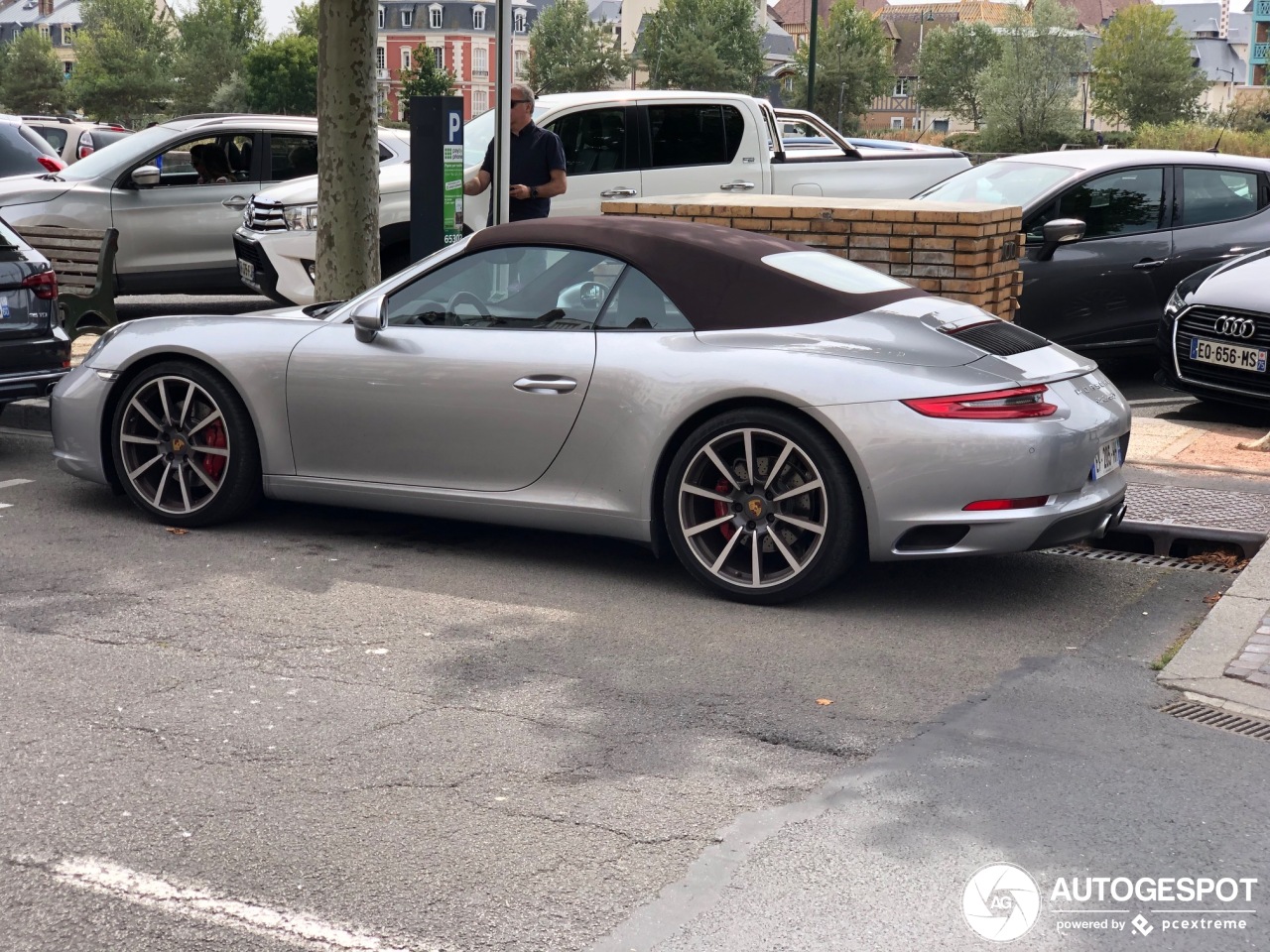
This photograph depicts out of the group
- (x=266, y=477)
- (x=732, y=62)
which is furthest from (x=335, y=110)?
(x=732, y=62)

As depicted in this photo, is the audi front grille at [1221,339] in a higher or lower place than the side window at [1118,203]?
lower

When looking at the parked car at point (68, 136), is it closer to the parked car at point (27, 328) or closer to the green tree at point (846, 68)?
the parked car at point (27, 328)

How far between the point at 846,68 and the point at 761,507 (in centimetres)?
9647

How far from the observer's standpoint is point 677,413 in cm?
583

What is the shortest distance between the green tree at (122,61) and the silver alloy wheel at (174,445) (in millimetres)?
92359

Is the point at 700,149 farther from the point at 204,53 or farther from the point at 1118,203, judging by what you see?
the point at 204,53

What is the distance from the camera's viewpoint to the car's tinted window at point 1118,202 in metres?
11.1

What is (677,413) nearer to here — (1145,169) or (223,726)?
(223,726)

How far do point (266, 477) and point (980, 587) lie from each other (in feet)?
9.66

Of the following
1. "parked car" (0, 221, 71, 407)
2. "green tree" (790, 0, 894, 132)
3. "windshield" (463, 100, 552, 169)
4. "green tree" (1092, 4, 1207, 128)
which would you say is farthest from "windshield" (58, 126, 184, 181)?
"green tree" (1092, 4, 1207, 128)

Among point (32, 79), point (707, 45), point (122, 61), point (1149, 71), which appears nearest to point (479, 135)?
point (1149, 71)

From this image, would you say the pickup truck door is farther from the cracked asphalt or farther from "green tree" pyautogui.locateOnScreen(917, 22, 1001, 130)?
"green tree" pyautogui.locateOnScreen(917, 22, 1001, 130)

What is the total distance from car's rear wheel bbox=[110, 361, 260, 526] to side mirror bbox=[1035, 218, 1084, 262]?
6.04 m

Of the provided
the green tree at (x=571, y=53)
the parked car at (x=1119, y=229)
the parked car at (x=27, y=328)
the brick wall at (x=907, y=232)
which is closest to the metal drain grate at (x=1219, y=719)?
the brick wall at (x=907, y=232)
